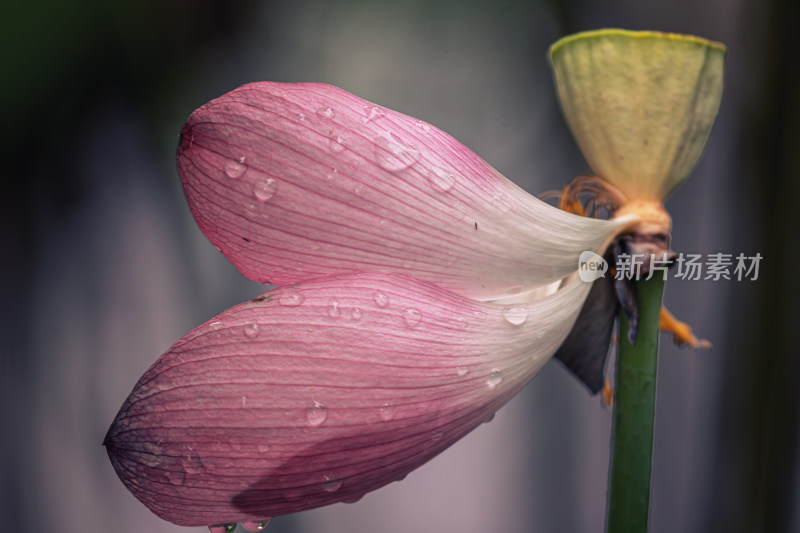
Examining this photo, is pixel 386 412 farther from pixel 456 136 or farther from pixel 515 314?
pixel 456 136

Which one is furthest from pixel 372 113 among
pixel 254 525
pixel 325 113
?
pixel 254 525

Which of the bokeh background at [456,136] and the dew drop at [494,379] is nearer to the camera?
the dew drop at [494,379]

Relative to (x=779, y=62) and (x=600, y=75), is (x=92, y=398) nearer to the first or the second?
(x=600, y=75)

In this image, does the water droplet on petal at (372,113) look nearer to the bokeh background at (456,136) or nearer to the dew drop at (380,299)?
the dew drop at (380,299)

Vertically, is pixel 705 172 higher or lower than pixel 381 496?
higher

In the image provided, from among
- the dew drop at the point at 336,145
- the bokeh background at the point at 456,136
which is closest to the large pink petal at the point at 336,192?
the dew drop at the point at 336,145

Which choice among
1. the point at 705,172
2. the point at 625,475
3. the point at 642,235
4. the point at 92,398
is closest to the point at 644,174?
the point at 642,235
